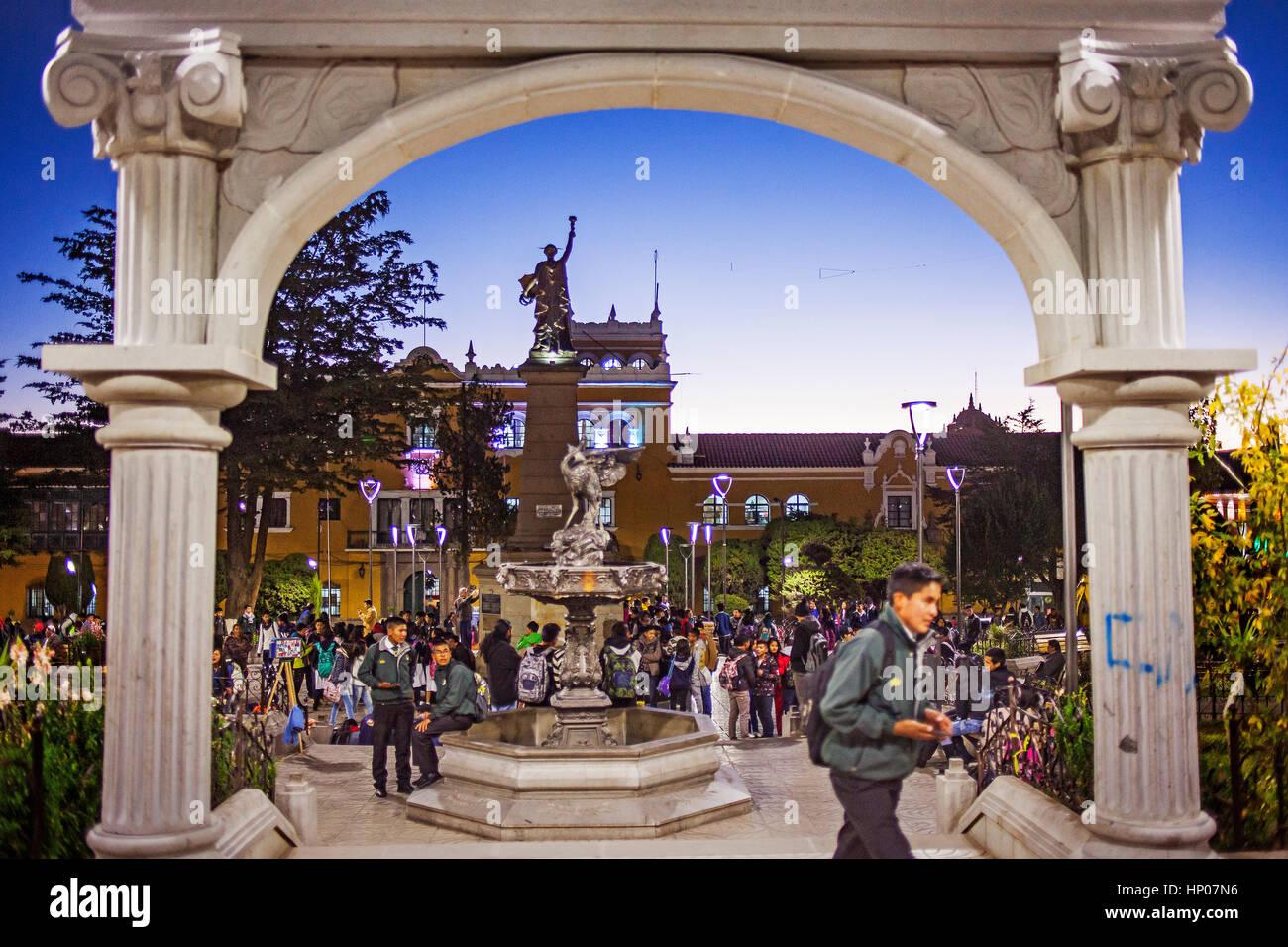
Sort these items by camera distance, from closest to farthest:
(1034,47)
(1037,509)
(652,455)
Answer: (1034,47) < (1037,509) < (652,455)

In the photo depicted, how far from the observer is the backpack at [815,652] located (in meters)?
14.9

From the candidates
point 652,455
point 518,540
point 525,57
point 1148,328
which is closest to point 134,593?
point 525,57

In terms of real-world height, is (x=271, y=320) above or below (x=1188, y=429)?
above

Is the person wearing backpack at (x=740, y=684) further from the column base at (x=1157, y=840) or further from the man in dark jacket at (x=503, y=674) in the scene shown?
the column base at (x=1157, y=840)

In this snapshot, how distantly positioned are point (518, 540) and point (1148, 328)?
16.2m

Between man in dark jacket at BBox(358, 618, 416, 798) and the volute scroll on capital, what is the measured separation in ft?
14.4

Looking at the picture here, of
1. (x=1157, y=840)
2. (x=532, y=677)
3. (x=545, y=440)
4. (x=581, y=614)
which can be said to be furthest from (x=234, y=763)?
(x=545, y=440)

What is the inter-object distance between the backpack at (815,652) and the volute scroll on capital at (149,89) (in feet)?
37.8

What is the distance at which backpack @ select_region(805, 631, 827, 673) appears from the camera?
14.9m

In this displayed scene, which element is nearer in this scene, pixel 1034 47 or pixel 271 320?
pixel 1034 47

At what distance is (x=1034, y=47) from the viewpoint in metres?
5.25

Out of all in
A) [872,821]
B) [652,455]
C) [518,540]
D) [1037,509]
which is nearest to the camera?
[872,821]

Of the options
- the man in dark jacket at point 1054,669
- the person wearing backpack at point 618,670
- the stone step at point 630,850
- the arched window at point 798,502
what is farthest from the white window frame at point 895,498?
the stone step at point 630,850
